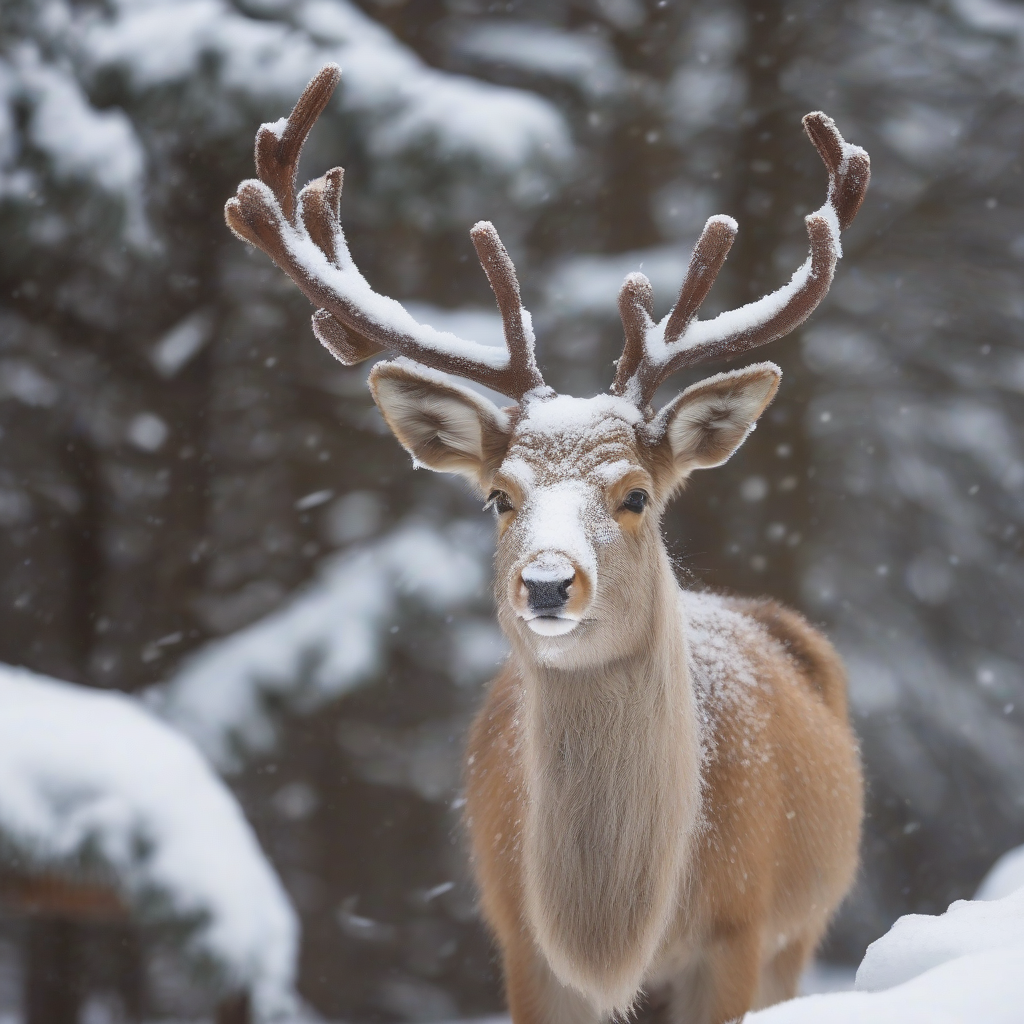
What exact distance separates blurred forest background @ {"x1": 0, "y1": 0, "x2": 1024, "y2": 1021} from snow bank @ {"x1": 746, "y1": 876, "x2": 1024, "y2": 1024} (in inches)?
150

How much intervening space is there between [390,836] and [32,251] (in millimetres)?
3876

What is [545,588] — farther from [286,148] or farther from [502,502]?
[286,148]

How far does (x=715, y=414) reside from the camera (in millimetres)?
3098

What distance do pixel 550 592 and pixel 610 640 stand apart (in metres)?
0.37

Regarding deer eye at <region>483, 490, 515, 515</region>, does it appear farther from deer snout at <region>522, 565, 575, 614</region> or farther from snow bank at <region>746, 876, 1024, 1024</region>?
snow bank at <region>746, 876, 1024, 1024</region>

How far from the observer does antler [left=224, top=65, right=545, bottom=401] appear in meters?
3.13

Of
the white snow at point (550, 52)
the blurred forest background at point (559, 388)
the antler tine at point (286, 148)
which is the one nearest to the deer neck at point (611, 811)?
the antler tine at point (286, 148)

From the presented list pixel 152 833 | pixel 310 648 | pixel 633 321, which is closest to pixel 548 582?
pixel 633 321

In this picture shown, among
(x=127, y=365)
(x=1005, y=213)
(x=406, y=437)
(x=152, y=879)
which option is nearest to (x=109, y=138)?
(x=127, y=365)

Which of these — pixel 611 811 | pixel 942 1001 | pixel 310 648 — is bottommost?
pixel 310 648

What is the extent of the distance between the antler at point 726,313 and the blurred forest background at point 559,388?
2.81 metres

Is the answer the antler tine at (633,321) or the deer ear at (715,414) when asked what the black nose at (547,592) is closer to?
the deer ear at (715,414)

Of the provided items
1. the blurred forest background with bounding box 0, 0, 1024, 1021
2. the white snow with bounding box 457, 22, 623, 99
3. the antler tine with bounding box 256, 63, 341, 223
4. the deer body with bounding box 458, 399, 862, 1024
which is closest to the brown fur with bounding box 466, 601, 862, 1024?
the deer body with bounding box 458, 399, 862, 1024

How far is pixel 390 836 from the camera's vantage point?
6.79 m
